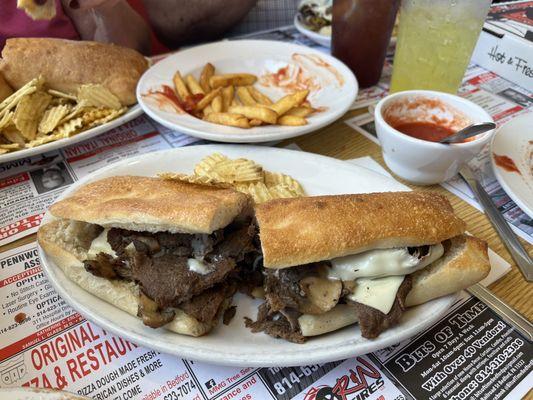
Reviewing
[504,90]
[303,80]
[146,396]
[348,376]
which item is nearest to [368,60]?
[303,80]

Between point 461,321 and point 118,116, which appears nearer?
point 461,321

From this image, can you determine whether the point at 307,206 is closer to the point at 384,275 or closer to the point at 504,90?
the point at 384,275

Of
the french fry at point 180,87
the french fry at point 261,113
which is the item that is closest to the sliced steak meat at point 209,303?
the french fry at point 261,113

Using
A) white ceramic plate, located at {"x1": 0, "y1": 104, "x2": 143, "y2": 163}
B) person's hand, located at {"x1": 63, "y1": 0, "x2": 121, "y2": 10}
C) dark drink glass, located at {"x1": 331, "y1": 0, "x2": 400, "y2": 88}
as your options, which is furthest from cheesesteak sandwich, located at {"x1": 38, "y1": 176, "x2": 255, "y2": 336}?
dark drink glass, located at {"x1": 331, "y1": 0, "x2": 400, "y2": 88}

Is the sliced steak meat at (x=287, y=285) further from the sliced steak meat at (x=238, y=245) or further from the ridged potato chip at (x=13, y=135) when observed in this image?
the ridged potato chip at (x=13, y=135)

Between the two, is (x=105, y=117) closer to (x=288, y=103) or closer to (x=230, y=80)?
(x=230, y=80)

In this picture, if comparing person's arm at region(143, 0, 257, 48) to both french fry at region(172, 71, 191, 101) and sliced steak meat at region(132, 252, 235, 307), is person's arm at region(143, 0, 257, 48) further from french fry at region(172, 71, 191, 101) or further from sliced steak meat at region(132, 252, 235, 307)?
sliced steak meat at region(132, 252, 235, 307)
